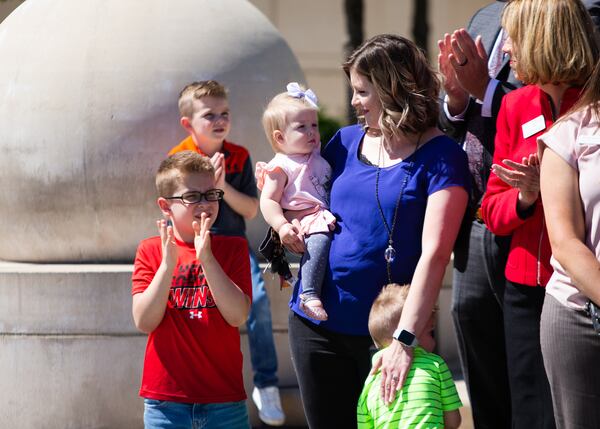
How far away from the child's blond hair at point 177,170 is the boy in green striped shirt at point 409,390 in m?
0.96

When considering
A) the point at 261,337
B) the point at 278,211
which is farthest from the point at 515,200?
the point at 261,337

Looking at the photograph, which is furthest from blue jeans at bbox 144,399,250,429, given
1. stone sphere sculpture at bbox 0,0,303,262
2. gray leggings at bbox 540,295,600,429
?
stone sphere sculpture at bbox 0,0,303,262

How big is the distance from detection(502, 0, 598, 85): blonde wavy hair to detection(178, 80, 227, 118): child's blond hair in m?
2.39

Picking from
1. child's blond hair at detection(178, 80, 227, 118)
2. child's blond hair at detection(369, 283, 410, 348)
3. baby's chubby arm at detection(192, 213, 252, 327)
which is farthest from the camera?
child's blond hair at detection(178, 80, 227, 118)

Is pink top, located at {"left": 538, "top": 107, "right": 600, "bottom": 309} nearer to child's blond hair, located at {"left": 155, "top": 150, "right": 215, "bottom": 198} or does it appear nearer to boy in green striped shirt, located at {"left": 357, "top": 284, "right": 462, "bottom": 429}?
boy in green striped shirt, located at {"left": 357, "top": 284, "right": 462, "bottom": 429}

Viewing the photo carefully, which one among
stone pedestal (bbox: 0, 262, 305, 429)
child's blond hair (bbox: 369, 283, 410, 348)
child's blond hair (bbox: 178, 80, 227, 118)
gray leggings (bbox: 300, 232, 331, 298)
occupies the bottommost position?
stone pedestal (bbox: 0, 262, 305, 429)

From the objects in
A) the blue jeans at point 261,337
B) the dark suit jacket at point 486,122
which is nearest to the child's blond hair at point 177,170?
the dark suit jacket at point 486,122

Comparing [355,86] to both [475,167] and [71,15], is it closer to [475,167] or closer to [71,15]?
[475,167]

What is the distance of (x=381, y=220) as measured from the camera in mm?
3836

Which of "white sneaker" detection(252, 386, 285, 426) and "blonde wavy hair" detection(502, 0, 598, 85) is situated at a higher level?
"blonde wavy hair" detection(502, 0, 598, 85)

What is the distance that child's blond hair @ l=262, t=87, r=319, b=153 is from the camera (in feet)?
13.8

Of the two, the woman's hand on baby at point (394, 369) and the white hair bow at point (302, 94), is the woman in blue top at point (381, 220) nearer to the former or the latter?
the woman's hand on baby at point (394, 369)

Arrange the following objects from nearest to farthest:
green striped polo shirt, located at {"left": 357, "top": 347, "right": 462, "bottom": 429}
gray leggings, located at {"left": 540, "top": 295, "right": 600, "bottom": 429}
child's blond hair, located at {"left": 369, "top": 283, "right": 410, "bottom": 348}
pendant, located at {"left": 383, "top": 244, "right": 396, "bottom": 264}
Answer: gray leggings, located at {"left": 540, "top": 295, "right": 600, "bottom": 429}, green striped polo shirt, located at {"left": 357, "top": 347, "right": 462, "bottom": 429}, child's blond hair, located at {"left": 369, "top": 283, "right": 410, "bottom": 348}, pendant, located at {"left": 383, "top": 244, "right": 396, "bottom": 264}

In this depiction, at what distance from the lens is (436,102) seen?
3883 mm
